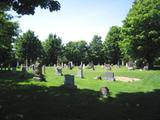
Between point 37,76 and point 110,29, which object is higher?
point 110,29

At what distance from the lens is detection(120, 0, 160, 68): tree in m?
56.9

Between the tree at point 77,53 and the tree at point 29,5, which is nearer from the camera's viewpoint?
the tree at point 29,5

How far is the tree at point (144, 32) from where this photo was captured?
5691 centimetres

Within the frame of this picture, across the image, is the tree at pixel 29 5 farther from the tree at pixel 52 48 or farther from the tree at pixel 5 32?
the tree at pixel 52 48

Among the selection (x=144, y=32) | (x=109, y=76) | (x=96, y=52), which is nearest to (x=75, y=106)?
(x=109, y=76)

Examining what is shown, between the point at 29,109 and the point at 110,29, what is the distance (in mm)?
97521

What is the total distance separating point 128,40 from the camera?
60.3 m

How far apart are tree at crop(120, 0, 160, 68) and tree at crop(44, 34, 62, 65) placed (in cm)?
5474

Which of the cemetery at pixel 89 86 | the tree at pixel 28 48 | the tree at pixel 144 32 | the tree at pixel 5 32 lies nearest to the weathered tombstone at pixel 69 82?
the cemetery at pixel 89 86

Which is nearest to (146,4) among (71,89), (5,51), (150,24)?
(150,24)

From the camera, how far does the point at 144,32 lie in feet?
188

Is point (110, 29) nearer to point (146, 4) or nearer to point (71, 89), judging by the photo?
point (146, 4)

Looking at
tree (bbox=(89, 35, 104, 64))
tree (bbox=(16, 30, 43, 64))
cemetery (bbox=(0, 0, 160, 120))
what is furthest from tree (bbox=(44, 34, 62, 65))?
cemetery (bbox=(0, 0, 160, 120))

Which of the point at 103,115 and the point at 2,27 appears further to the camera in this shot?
the point at 2,27
